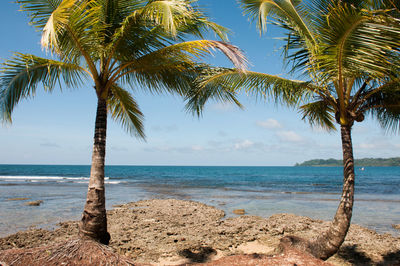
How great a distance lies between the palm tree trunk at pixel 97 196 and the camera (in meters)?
5.30

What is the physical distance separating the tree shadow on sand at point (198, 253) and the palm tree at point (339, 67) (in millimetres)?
1828

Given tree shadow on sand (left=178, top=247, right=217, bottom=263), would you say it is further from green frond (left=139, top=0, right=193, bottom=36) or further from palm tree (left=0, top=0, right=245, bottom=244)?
green frond (left=139, top=0, right=193, bottom=36)

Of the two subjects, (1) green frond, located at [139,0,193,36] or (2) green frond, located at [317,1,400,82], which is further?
(1) green frond, located at [139,0,193,36]

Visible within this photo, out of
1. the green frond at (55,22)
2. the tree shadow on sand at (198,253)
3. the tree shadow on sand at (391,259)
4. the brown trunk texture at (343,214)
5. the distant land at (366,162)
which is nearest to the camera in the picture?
the green frond at (55,22)

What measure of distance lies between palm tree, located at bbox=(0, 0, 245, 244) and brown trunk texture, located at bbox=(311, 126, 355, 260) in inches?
102

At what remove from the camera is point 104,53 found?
5492 millimetres

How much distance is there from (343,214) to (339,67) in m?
2.64

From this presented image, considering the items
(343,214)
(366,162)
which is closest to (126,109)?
(343,214)

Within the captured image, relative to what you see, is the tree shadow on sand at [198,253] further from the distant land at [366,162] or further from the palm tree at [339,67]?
the distant land at [366,162]

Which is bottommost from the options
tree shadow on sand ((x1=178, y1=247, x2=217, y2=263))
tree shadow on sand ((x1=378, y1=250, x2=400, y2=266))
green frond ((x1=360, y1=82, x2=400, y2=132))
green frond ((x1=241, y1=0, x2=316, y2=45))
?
tree shadow on sand ((x1=178, y1=247, x2=217, y2=263))

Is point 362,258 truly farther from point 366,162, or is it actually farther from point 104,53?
point 366,162

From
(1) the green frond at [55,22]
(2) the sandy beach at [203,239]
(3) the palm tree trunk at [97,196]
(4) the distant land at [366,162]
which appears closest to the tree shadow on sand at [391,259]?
(2) the sandy beach at [203,239]

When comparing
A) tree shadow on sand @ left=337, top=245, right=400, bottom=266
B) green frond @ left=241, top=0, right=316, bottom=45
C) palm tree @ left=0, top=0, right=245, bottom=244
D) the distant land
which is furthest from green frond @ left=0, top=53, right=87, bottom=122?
the distant land

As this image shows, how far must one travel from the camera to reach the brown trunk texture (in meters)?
4.97
